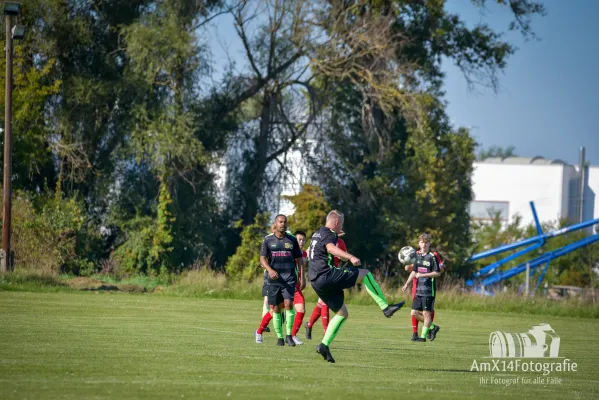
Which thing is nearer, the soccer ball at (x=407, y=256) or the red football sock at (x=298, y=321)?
the red football sock at (x=298, y=321)

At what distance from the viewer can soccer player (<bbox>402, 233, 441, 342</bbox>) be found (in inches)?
716

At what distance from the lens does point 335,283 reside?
12.3m

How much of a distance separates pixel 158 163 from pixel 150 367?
27920mm

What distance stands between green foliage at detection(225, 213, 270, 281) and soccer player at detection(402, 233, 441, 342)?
761 inches

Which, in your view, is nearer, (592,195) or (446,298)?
(446,298)

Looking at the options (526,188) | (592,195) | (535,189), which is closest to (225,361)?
(535,189)

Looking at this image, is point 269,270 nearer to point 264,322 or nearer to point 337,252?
point 264,322

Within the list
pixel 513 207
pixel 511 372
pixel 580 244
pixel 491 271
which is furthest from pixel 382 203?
pixel 513 207

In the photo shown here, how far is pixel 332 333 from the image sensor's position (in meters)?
12.5

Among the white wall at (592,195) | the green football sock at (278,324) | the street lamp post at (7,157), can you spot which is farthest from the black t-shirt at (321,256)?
the white wall at (592,195)

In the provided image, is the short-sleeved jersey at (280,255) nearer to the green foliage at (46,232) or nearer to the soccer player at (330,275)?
the soccer player at (330,275)

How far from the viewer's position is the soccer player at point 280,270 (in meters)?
15.1

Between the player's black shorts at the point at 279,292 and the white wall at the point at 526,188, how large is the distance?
246ft

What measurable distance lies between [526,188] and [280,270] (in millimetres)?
78224
